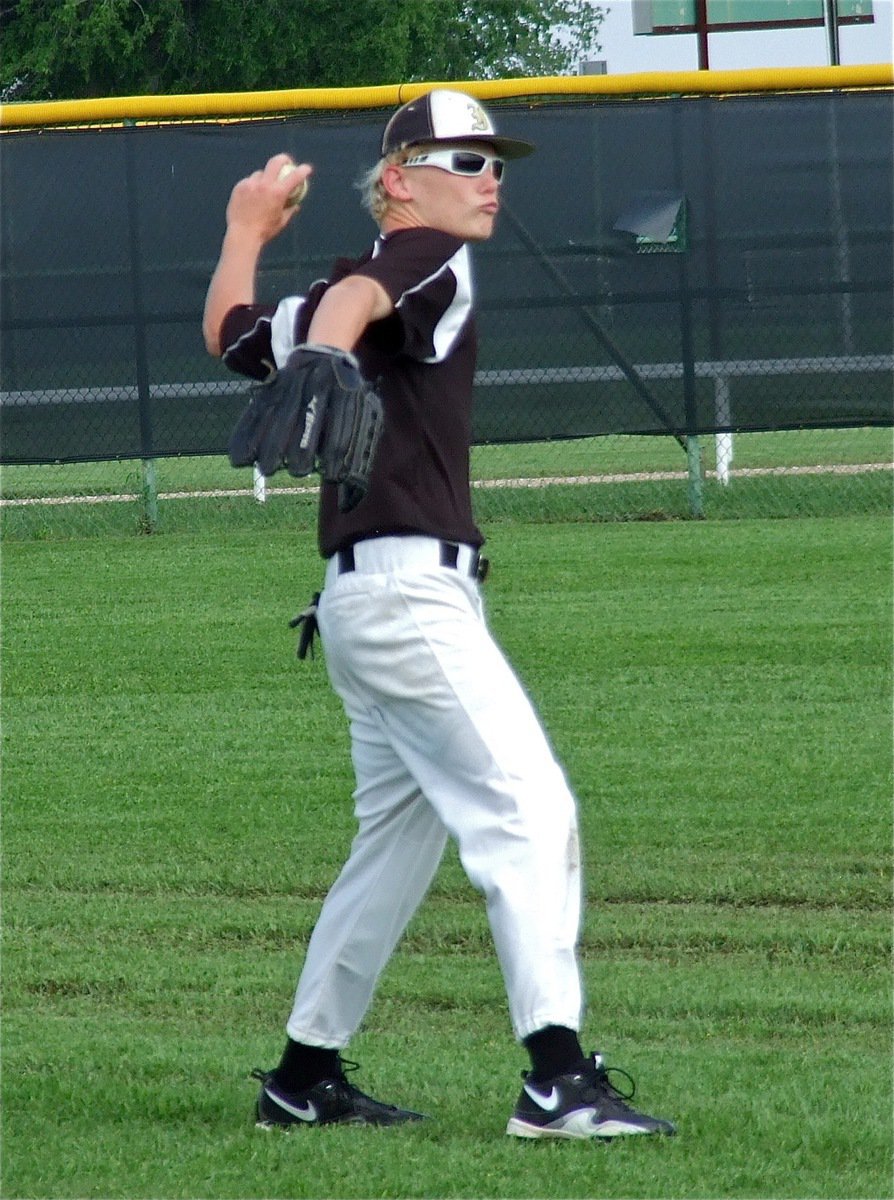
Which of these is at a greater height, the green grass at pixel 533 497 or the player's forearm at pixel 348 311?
the player's forearm at pixel 348 311

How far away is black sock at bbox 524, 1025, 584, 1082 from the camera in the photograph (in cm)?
307

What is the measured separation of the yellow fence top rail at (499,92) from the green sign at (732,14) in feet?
25.4

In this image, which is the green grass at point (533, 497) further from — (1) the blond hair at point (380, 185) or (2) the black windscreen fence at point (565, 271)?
(1) the blond hair at point (380, 185)

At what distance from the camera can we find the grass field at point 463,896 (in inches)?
124

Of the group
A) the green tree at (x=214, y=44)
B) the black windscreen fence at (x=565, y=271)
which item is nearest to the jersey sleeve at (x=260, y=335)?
the black windscreen fence at (x=565, y=271)

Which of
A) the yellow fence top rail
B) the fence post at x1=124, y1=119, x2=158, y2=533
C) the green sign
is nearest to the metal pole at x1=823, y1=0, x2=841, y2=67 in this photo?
the green sign

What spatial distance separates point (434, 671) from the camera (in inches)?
121

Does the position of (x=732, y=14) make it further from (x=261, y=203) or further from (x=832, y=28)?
(x=261, y=203)

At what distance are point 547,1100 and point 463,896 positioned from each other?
171 cm

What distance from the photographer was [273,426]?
2848 mm

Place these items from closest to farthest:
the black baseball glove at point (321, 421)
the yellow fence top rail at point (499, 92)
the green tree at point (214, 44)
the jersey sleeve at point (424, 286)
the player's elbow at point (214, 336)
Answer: the black baseball glove at point (321, 421) < the jersey sleeve at point (424, 286) < the player's elbow at point (214, 336) < the yellow fence top rail at point (499, 92) < the green tree at point (214, 44)

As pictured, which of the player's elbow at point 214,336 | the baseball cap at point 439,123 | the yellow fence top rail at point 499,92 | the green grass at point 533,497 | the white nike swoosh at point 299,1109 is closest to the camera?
the baseball cap at point 439,123

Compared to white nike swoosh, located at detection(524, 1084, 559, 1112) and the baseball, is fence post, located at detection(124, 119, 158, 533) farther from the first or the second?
white nike swoosh, located at detection(524, 1084, 559, 1112)

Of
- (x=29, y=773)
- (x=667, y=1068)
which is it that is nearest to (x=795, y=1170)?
(x=667, y=1068)
